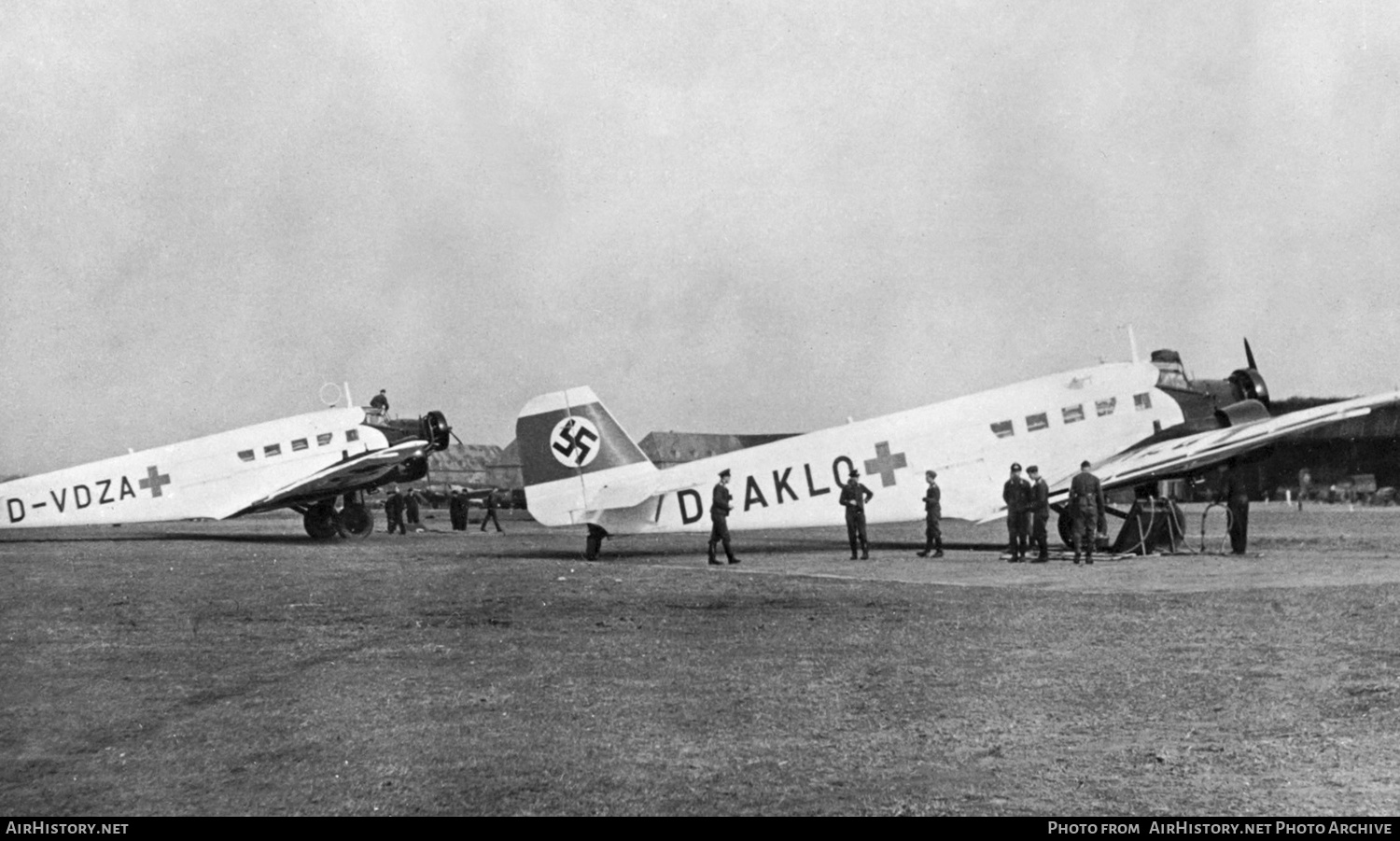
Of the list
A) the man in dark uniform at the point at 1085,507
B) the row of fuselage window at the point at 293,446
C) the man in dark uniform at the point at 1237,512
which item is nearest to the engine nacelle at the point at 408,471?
the row of fuselage window at the point at 293,446

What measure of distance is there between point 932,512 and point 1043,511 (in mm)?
1875

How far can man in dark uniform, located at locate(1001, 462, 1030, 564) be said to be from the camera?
62.6 feet

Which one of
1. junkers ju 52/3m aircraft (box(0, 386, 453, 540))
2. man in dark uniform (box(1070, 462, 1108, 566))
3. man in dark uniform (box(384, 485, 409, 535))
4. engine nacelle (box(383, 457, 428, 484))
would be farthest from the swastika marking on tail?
man in dark uniform (box(384, 485, 409, 535))

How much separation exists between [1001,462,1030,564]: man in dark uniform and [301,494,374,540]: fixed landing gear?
1703 cm

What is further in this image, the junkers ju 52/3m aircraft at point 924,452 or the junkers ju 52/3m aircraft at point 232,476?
the junkers ju 52/3m aircraft at point 232,476

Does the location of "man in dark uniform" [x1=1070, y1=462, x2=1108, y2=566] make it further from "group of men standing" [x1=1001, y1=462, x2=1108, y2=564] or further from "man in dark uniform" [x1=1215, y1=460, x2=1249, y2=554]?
"man in dark uniform" [x1=1215, y1=460, x2=1249, y2=554]

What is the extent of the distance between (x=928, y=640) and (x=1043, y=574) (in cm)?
697

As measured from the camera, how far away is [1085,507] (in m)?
18.1

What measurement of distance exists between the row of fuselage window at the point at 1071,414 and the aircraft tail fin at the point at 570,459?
20.2 ft

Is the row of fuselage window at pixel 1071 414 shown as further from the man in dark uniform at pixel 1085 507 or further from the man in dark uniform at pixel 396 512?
the man in dark uniform at pixel 396 512

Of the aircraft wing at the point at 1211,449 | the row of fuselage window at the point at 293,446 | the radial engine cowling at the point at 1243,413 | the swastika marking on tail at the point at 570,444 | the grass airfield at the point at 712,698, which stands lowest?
the grass airfield at the point at 712,698

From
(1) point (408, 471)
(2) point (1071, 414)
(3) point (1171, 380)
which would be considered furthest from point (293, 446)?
(3) point (1171, 380)

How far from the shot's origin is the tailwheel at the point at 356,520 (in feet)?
102
